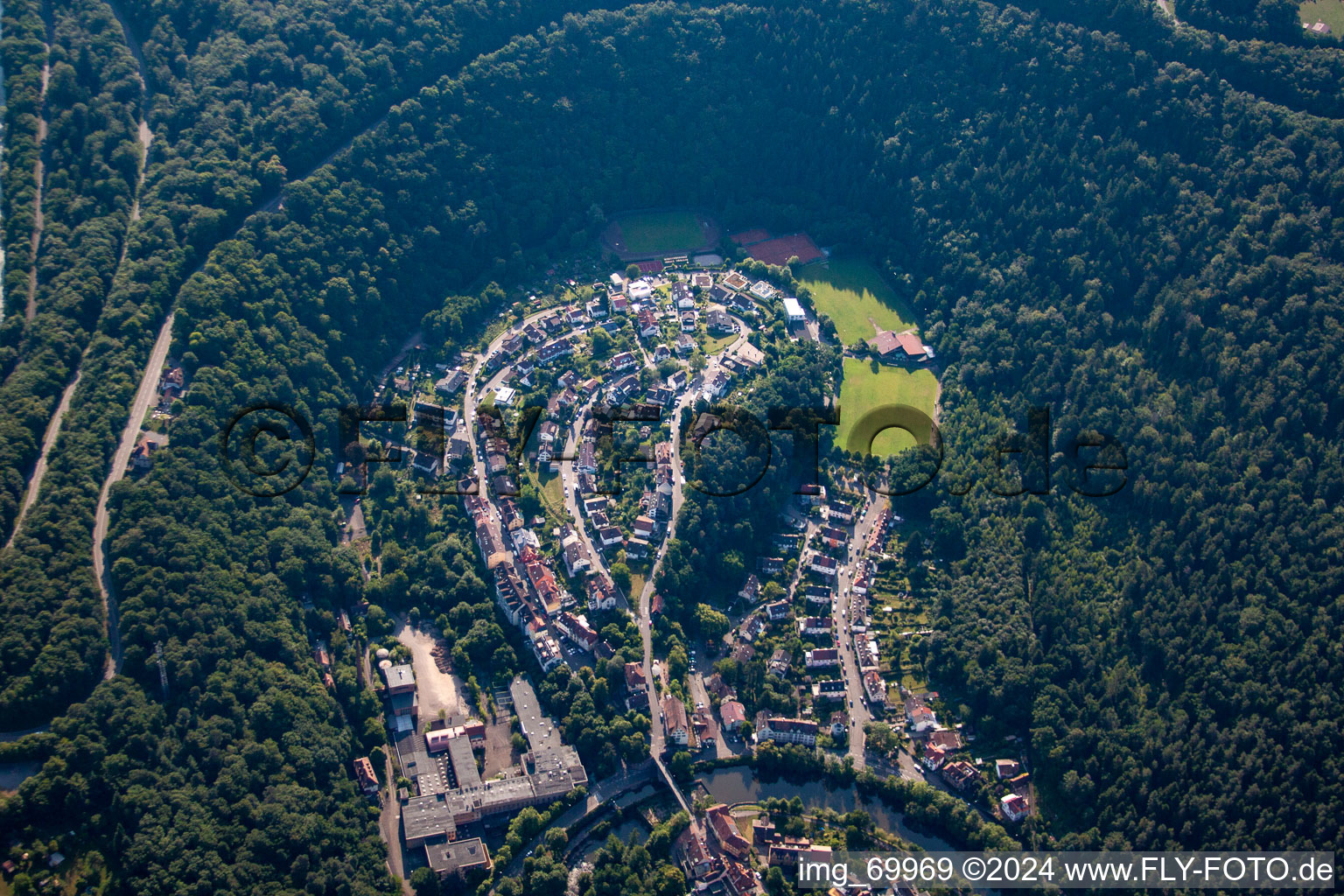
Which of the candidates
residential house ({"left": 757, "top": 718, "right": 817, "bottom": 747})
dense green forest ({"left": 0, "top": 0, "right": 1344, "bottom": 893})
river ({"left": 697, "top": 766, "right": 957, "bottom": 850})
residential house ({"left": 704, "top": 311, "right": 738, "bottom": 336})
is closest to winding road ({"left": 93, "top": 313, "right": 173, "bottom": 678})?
dense green forest ({"left": 0, "top": 0, "right": 1344, "bottom": 893})

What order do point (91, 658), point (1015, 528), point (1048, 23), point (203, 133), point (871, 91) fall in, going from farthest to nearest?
point (871, 91)
point (1048, 23)
point (203, 133)
point (1015, 528)
point (91, 658)

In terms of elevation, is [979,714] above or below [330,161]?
below

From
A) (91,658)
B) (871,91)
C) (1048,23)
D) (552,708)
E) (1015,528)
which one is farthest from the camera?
(871,91)

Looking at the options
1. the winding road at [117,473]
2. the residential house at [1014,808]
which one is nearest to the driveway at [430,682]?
the winding road at [117,473]

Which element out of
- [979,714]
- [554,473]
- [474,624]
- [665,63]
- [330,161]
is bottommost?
[979,714]

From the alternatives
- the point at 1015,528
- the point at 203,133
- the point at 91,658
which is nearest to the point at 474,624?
the point at 91,658

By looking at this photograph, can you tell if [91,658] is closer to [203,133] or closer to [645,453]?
[645,453]

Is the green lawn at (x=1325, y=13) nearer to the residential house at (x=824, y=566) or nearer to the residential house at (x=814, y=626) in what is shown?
the residential house at (x=824, y=566)
